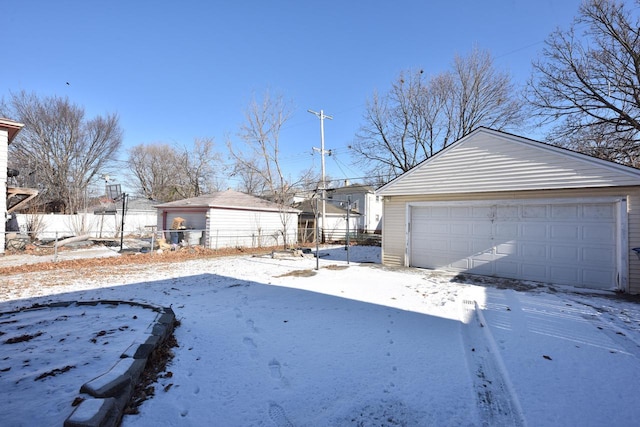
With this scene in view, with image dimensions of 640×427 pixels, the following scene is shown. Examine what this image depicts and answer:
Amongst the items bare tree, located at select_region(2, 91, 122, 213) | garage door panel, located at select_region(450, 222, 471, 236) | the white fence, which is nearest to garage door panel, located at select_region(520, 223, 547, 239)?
garage door panel, located at select_region(450, 222, 471, 236)

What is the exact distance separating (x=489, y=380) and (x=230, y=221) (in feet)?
49.9

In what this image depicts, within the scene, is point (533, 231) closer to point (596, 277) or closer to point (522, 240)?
point (522, 240)

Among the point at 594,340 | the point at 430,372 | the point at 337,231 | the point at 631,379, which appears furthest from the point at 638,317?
the point at 337,231

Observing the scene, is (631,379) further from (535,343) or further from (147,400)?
(147,400)

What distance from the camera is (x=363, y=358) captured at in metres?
3.52

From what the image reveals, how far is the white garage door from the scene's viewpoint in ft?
23.7

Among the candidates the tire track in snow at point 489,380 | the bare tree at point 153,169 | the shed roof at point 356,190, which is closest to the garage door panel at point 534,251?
the tire track in snow at point 489,380

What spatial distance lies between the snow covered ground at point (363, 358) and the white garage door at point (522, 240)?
98 cm

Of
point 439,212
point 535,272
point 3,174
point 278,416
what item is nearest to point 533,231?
point 535,272

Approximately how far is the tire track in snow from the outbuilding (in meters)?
13.2

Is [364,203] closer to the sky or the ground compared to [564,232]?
closer to the sky

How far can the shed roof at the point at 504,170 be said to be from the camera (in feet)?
23.4

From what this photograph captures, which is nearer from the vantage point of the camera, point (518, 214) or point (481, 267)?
point (518, 214)

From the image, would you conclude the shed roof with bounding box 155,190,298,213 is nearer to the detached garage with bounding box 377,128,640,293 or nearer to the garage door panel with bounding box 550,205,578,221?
the detached garage with bounding box 377,128,640,293
